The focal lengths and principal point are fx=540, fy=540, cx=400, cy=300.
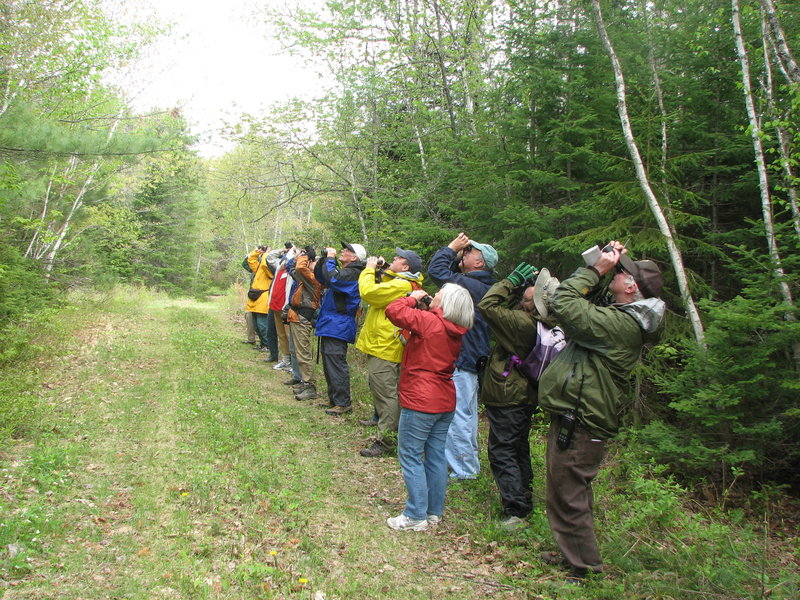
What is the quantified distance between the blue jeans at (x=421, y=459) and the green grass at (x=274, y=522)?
0.23 m

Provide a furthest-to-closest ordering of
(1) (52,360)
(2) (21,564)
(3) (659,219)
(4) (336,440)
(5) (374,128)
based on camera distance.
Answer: (5) (374,128) → (1) (52,360) → (4) (336,440) → (3) (659,219) → (2) (21,564)

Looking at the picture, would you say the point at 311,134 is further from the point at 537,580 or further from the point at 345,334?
the point at 537,580

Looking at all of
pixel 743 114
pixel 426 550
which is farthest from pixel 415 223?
pixel 426 550

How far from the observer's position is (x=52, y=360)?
880cm

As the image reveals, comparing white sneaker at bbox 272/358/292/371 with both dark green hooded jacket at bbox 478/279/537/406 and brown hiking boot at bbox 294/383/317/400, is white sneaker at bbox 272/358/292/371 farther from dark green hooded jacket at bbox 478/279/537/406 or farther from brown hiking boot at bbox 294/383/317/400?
dark green hooded jacket at bbox 478/279/537/406

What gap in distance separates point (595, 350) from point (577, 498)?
0.99m

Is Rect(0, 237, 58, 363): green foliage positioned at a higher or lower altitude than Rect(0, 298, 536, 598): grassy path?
higher

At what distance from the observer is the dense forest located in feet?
18.1

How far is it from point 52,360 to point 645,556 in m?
8.96

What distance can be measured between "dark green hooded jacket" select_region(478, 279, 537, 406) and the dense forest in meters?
1.78

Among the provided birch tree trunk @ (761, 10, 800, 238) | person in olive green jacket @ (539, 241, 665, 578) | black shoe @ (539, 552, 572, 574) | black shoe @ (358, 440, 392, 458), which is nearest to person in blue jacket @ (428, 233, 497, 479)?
black shoe @ (358, 440, 392, 458)

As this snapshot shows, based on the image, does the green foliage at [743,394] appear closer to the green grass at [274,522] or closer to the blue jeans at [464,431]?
the green grass at [274,522]

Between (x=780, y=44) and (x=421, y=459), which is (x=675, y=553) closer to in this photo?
(x=421, y=459)

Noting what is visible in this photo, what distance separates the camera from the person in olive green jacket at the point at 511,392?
4.31 meters
